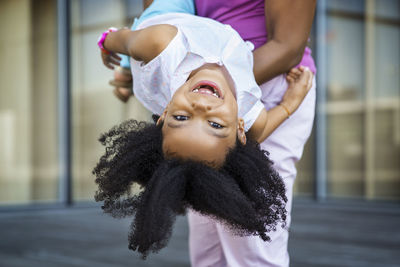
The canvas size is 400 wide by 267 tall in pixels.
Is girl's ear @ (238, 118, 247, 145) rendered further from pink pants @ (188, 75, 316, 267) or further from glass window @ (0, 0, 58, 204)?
glass window @ (0, 0, 58, 204)

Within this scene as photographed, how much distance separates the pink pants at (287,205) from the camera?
5.45 feet

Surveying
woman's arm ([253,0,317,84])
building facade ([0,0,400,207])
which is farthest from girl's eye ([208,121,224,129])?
building facade ([0,0,400,207])

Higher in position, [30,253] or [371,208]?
[30,253]

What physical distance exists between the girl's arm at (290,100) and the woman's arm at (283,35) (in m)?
0.12

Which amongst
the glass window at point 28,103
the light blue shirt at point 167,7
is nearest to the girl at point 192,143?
the light blue shirt at point 167,7

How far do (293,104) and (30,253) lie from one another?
9.80ft

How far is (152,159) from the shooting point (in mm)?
1395

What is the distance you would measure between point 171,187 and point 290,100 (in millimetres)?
617

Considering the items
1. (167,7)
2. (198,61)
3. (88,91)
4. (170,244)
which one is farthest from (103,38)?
(88,91)

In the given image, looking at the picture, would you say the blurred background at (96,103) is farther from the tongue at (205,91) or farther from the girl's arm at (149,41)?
the tongue at (205,91)

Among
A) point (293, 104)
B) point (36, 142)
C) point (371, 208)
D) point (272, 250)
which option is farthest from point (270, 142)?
point (36, 142)

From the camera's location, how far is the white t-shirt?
Result: 1432 millimetres

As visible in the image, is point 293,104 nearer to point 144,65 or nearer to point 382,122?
point 144,65

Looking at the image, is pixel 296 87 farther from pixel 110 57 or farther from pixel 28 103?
pixel 28 103
